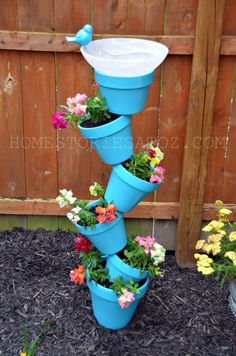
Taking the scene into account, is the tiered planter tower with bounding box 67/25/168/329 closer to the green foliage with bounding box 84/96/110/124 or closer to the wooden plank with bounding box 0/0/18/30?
the green foliage with bounding box 84/96/110/124

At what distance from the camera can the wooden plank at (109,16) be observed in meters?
2.61

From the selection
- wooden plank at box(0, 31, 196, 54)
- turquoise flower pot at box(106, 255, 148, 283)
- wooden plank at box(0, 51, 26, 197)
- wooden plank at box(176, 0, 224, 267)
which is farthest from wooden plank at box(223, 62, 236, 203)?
wooden plank at box(0, 51, 26, 197)

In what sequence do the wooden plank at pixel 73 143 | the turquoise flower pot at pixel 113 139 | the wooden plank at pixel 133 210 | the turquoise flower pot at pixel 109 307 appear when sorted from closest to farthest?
the turquoise flower pot at pixel 113 139 < the turquoise flower pot at pixel 109 307 < the wooden plank at pixel 73 143 < the wooden plank at pixel 133 210

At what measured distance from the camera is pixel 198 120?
2.70m

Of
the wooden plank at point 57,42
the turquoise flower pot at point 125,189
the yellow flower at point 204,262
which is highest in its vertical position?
the wooden plank at point 57,42

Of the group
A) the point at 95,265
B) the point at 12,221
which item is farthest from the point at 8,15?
the point at 95,265

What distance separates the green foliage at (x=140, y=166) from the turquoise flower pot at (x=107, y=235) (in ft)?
0.74

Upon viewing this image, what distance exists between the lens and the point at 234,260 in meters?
2.13

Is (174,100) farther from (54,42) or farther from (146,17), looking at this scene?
(54,42)

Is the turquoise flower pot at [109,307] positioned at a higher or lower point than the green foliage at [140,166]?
lower

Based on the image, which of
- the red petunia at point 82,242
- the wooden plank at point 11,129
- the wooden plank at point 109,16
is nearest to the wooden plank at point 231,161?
the wooden plank at point 109,16

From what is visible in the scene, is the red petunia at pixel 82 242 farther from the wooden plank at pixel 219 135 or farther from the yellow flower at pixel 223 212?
the wooden plank at pixel 219 135

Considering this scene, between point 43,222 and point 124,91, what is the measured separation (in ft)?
4.68

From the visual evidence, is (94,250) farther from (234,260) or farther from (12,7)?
(12,7)
